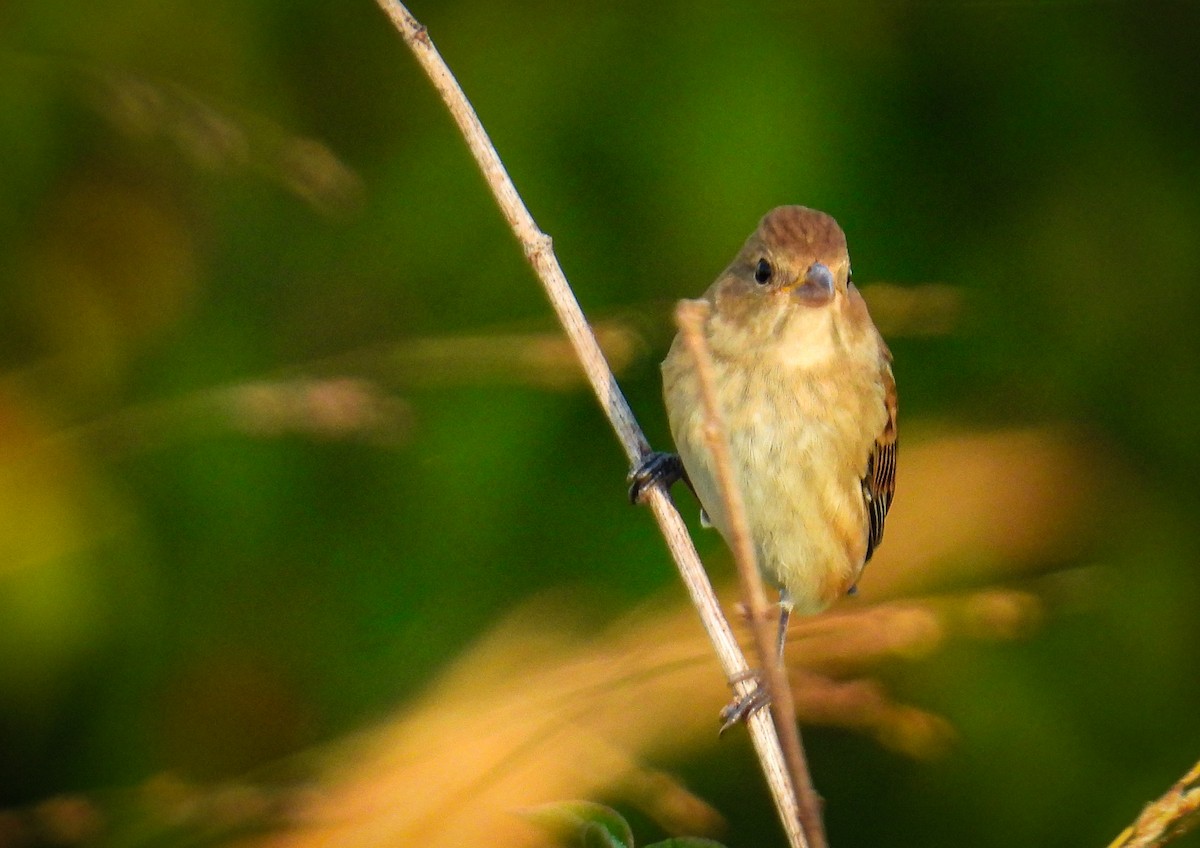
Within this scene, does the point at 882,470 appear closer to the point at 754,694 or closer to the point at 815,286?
the point at 815,286

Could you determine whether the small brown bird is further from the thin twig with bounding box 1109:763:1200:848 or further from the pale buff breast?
the thin twig with bounding box 1109:763:1200:848

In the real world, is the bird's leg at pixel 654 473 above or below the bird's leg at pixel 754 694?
above

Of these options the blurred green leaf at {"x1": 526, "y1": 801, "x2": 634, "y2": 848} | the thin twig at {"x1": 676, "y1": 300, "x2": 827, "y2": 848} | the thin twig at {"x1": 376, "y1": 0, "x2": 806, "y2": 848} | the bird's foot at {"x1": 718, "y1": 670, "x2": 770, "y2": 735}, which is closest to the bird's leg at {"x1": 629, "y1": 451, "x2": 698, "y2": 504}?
the thin twig at {"x1": 376, "y1": 0, "x2": 806, "y2": 848}

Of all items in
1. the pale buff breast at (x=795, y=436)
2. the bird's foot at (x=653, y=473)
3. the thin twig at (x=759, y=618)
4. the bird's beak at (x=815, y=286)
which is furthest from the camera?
the pale buff breast at (x=795, y=436)

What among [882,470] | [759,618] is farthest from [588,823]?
[882,470]

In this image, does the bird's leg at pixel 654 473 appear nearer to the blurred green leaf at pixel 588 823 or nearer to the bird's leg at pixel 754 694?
the bird's leg at pixel 754 694

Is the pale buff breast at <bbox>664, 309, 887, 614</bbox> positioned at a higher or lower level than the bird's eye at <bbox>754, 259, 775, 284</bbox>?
lower

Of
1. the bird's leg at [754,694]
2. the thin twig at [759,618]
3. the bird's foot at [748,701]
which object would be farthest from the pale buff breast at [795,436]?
the thin twig at [759,618]
